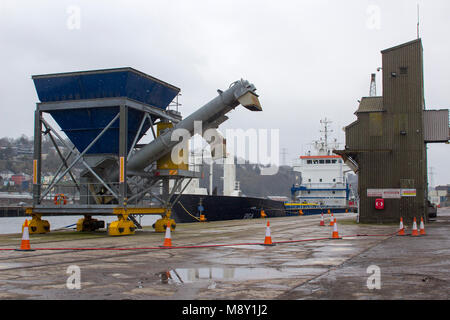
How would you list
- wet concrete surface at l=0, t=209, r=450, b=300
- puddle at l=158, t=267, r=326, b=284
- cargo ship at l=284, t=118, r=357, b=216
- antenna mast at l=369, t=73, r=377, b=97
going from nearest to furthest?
wet concrete surface at l=0, t=209, r=450, b=300
puddle at l=158, t=267, r=326, b=284
antenna mast at l=369, t=73, r=377, b=97
cargo ship at l=284, t=118, r=357, b=216

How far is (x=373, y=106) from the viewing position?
28.8 metres

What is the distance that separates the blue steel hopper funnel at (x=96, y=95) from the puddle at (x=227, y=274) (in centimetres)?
1186

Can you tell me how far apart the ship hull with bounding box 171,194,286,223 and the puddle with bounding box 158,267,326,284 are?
78.5 ft

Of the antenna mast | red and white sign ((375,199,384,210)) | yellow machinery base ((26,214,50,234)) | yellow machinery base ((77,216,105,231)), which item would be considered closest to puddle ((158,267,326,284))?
yellow machinery base ((26,214,50,234))

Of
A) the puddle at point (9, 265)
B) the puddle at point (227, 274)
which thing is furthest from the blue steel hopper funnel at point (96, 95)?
the puddle at point (227, 274)

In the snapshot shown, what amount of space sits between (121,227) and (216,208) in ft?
61.4

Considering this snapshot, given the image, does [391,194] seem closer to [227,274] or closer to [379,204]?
[379,204]

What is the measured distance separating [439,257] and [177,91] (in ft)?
48.3

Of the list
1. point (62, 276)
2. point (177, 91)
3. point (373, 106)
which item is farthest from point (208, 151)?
point (62, 276)

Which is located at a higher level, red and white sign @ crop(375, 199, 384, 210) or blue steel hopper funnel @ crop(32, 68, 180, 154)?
blue steel hopper funnel @ crop(32, 68, 180, 154)

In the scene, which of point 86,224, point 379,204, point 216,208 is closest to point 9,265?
point 86,224

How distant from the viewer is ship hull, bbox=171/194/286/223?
3397 centimetres

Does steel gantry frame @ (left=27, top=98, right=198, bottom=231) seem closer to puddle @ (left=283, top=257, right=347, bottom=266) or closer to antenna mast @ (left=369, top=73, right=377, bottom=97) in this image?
puddle @ (left=283, top=257, right=347, bottom=266)
